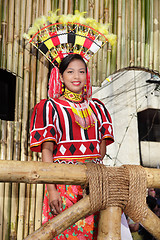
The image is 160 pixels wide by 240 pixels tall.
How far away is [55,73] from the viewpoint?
204 cm

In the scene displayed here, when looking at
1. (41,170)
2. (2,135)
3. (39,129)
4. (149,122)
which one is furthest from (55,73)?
(149,122)

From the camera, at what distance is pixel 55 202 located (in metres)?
1.58

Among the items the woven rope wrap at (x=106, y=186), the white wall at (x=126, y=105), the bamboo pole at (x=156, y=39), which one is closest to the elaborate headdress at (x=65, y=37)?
the white wall at (x=126, y=105)

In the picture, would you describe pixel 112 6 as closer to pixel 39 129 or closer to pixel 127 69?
pixel 127 69

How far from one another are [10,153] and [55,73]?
2.92ft

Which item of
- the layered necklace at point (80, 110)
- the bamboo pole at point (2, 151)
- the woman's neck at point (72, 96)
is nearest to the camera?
the layered necklace at point (80, 110)

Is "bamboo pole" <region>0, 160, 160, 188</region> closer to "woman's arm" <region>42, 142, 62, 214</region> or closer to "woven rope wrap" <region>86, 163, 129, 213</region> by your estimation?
"woven rope wrap" <region>86, 163, 129, 213</region>

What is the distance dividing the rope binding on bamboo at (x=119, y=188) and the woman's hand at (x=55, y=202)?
19.5 inches

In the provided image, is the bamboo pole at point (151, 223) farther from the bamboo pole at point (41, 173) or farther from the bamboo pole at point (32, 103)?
the bamboo pole at point (32, 103)

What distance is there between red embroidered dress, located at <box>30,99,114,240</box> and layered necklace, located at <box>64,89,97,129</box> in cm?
2

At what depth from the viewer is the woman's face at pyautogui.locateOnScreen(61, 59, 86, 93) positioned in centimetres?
195

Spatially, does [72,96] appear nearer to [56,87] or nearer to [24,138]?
[56,87]

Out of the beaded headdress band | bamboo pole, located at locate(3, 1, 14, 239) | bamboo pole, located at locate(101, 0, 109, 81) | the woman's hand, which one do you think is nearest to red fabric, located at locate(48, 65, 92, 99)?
the beaded headdress band

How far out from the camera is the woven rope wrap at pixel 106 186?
1109 mm
